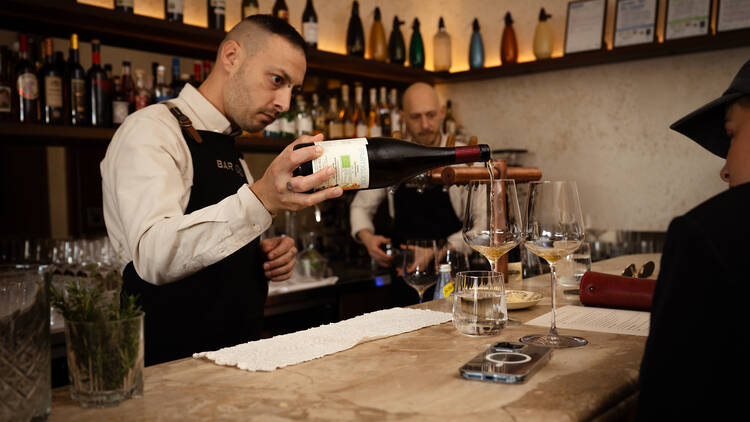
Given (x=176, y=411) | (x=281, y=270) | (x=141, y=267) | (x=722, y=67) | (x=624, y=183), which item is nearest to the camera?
(x=176, y=411)

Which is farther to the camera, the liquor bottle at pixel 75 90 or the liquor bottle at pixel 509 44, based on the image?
the liquor bottle at pixel 509 44

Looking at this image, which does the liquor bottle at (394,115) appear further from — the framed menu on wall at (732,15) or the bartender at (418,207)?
the framed menu on wall at (732,15)

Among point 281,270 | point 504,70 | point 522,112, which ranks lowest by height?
point 281,270

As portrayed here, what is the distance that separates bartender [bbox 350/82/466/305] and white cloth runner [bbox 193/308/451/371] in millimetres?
1474

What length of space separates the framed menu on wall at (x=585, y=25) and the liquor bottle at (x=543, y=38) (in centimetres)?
11

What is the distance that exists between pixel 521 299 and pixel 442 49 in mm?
2965

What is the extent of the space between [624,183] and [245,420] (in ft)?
10.9

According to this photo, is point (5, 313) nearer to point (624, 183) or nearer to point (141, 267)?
point (141, 267)

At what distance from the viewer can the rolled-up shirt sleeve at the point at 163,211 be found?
49.3 inches

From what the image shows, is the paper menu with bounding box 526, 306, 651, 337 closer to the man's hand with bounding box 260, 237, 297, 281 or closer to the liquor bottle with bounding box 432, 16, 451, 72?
the man's hand with bounding box 260, 237, 297, 281

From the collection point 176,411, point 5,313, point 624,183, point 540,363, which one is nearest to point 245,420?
point 176,411

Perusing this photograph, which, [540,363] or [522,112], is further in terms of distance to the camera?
[522,112]

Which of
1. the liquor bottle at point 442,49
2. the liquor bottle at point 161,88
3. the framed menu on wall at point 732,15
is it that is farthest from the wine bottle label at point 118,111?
the framed menu on wall at point 732,15

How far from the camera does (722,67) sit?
10.7ft
